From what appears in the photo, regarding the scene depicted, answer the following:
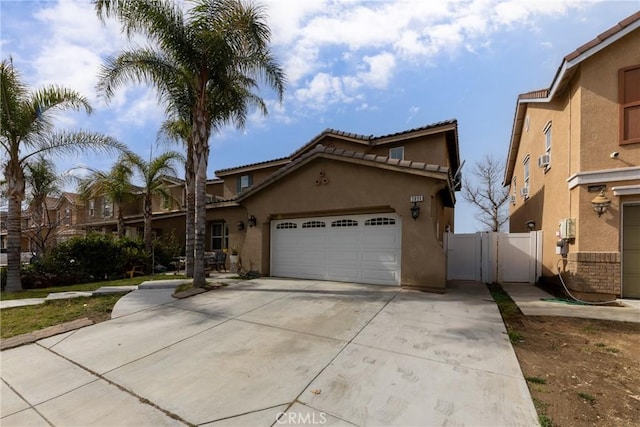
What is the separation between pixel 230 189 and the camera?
62.7ft

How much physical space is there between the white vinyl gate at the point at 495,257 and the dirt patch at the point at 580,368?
546 centimetres

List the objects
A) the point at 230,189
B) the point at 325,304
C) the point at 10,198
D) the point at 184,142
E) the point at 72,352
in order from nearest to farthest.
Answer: the point at 72,352 < the point at 325,304 < the point at 10,198 < the point at 184,142 < the point at 230,189

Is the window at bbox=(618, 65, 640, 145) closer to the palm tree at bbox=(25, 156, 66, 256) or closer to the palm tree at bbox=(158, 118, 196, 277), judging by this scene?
the palm tree at bbox=(158, 118, 196, 277)

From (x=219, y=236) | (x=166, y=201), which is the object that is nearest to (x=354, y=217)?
(x=219, y=236)

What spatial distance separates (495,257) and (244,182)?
1420 centimetres

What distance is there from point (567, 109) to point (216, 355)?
11566 millimetres

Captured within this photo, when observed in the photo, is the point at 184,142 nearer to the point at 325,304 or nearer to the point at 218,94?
the point at 218,94

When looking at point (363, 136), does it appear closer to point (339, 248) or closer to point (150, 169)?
point (339, 248)

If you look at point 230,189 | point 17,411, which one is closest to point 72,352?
point 17,411

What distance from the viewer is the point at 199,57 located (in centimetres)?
891

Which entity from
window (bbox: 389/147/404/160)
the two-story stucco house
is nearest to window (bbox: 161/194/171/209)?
the two-story stucco house

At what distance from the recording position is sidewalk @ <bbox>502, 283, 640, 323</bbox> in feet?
20.5

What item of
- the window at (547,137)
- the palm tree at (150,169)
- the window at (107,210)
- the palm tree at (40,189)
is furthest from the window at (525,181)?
the window at (107,210)

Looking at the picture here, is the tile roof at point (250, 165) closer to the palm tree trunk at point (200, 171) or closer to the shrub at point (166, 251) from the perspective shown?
the shrub at point (166, 251)
